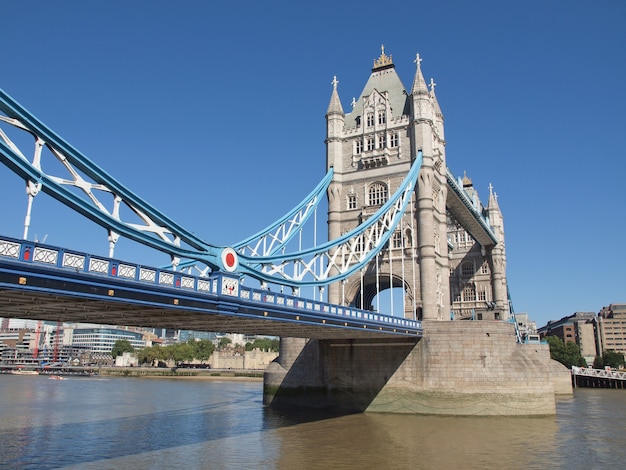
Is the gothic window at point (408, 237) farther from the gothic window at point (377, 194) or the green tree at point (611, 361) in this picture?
the green tree at point (611, 361)

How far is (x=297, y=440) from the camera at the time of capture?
981 inches

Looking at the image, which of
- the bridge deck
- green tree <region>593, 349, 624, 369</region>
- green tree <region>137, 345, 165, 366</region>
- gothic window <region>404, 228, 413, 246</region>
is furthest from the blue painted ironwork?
green tree <region>137, 345, 165, 366</region>

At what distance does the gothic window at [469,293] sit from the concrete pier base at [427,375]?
29138 millimetres

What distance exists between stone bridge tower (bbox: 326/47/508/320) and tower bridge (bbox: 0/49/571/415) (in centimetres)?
10

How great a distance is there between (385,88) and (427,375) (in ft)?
78.3

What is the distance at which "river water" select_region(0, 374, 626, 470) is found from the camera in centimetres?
2038

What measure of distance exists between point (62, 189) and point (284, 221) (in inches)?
831

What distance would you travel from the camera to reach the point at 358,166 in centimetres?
4478

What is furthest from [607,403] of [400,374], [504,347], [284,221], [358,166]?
[284,221]

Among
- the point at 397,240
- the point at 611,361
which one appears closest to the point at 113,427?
the point at 397,240

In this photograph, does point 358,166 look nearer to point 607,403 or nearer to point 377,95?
point 377,95

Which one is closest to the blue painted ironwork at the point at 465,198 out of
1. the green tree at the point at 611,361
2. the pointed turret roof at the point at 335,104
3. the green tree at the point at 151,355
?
the pointed turret roof at the point at 335,104

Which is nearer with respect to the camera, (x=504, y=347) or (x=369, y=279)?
(x=504, y=347)

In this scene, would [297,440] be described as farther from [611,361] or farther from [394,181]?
[611,361]
